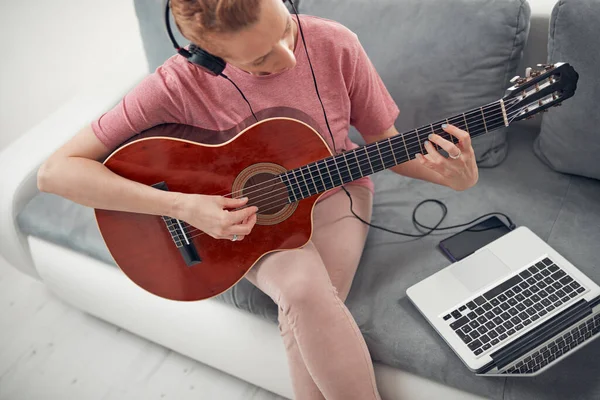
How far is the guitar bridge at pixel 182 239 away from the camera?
1163 mm

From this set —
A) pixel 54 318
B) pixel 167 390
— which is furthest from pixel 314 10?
pixel 54 318

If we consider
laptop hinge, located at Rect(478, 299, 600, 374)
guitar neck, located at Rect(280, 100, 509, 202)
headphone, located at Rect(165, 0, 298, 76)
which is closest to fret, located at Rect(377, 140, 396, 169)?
guitar neck, located at Rect(280, 100, 509, 202)

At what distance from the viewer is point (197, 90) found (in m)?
1.15

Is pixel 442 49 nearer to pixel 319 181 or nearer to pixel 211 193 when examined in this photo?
pixel 319 181

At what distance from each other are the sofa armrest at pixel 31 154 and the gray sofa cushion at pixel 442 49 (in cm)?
83

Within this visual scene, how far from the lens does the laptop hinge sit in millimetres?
1046

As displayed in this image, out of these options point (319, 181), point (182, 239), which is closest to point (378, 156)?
point (319, 181)

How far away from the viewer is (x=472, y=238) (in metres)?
1.31

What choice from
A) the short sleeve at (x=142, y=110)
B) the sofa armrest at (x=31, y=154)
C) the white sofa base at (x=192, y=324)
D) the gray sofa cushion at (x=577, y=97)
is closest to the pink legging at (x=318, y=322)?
the white sofa base at (x=192, y=324)

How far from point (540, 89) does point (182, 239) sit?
2.67 ft

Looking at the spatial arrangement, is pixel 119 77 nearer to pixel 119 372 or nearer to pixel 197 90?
pixel 197 90

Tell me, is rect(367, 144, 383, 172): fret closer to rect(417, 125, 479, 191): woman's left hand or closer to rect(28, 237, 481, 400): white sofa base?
rect(417, 125, 479, 191): woman's left hand

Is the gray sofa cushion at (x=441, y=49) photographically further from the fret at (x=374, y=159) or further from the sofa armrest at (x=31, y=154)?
the sofa armrest at (x=31, y=154)

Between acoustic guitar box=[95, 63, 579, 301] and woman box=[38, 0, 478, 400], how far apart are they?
0.04m
